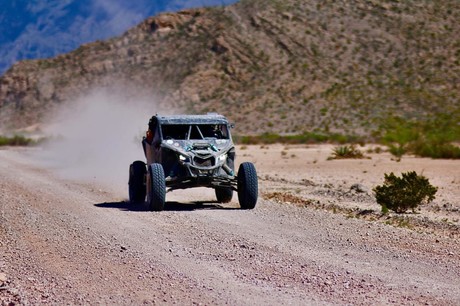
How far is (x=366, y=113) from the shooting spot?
7294cm

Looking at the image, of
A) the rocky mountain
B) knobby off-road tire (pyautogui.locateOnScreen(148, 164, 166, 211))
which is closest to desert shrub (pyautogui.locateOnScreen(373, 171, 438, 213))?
knobby off-road tire (pyautogui.locateOnScreen(148, 164, 166, 211))

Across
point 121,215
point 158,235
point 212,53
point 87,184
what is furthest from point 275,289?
point 212,53

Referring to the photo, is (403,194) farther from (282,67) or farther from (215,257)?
(282,67)

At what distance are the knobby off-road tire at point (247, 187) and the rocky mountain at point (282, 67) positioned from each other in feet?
173

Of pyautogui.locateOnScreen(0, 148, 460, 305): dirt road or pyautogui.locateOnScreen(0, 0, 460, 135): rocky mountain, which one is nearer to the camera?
pyautogui.locateOnScreen(0, 148, 460, 305): dirt road

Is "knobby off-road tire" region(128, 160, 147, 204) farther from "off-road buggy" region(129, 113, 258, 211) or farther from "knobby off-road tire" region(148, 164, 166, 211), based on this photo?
"knobby off-road tire" region(148, 164, 166, 211)

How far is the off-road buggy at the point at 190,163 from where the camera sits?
17875 mm

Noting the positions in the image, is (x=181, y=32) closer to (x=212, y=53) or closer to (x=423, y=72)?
(x=212, y=53)

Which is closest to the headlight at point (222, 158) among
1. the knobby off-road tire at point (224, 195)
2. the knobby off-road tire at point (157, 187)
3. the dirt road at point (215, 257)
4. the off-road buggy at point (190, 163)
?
the off-road buggy at point (190, 163)

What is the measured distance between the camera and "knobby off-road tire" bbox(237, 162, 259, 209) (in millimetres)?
18031

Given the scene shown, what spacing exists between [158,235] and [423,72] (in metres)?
67.7

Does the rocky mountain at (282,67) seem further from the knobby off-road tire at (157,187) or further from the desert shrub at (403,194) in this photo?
the knobby off-road tire at (157,187)

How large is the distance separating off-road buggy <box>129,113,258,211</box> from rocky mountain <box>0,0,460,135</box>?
5211 centimetres

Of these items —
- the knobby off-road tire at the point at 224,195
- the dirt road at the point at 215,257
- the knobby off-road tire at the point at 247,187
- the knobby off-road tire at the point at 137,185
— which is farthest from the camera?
the knobby off-road tire at the point at 224,195
